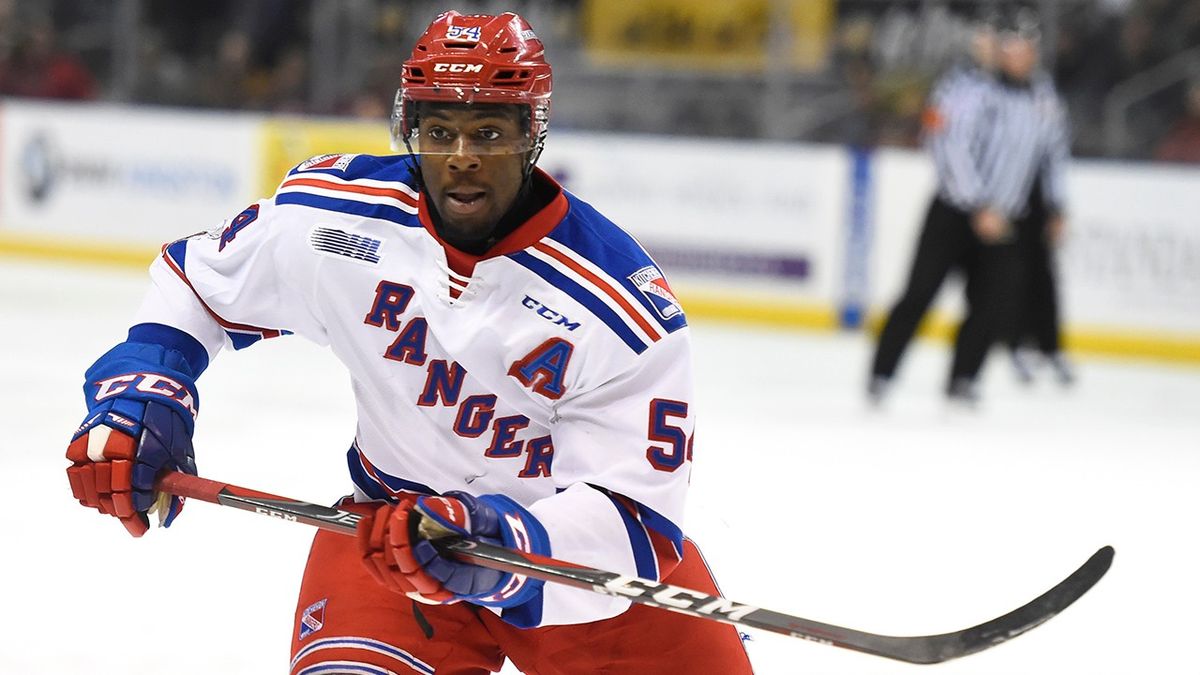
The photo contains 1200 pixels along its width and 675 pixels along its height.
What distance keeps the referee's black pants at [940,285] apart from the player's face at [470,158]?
4.21m

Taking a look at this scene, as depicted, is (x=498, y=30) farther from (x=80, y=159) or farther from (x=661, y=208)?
(x=80, y=159)

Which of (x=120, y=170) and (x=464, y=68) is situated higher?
(x=464, y=68)

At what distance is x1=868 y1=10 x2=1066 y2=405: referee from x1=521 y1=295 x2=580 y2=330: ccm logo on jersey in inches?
164

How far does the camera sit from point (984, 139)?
593cm

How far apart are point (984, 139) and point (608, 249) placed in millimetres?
4194

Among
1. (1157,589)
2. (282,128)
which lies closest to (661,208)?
(282,128)

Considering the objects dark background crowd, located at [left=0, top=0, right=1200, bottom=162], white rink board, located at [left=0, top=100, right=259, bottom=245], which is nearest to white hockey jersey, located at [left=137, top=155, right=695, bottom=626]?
dark background crowd, located at [left=0, top=0, right=1200, bottom=162]

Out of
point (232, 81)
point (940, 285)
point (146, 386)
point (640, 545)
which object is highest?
point (146, 386)

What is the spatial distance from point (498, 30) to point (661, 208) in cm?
611

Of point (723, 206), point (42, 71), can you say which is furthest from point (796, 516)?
point (42, 71)

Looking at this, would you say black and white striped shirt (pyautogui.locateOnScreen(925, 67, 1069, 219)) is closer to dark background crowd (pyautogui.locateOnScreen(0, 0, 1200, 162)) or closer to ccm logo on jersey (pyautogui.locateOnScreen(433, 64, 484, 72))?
dark background crowd (pyautogui.locateOnScreen(0, 0, 1200, 162))

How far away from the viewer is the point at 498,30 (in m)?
2.00

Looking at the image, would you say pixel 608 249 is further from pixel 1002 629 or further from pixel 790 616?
pixel 1002 629

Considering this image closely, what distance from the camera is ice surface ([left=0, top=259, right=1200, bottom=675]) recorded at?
3113mm
